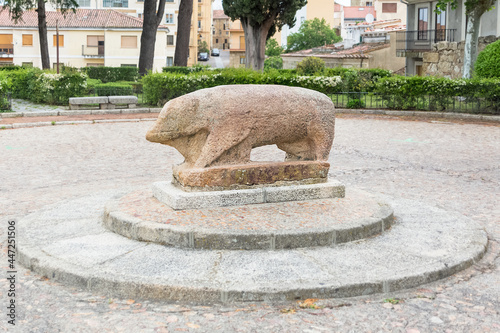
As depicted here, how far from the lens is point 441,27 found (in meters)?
31.6

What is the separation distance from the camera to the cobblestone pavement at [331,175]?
420 cm

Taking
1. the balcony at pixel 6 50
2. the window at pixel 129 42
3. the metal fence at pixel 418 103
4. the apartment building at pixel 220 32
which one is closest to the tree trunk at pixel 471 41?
the metal fence at pixel 418 103

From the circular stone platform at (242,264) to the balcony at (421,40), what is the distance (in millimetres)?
26512

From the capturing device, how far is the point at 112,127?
1639 cm

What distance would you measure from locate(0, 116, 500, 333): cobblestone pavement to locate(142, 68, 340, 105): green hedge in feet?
7.95

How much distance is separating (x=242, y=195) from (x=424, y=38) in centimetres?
2933

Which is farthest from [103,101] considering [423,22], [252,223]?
[423,22]

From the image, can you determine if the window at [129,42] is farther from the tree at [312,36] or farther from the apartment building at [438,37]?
the apartment building at [438,37]

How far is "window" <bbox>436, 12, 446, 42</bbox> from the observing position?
1218 inches

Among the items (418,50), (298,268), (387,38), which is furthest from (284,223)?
(387,38)

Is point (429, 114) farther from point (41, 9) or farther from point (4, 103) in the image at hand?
point (41, 9)

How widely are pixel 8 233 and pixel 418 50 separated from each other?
29814mm

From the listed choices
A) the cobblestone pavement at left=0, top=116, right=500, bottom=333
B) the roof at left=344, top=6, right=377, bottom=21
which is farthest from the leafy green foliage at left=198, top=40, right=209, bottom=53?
the cobblestone pavement at left=0, top=116, right=500, bottom=333

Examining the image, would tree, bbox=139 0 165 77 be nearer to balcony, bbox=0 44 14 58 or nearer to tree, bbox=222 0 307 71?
tree, bbox=222 0 307 71
